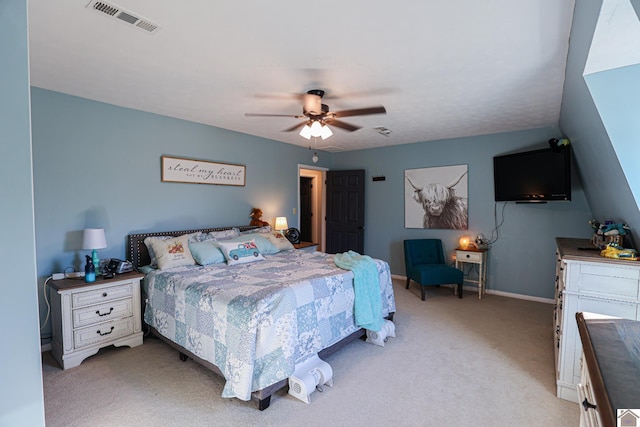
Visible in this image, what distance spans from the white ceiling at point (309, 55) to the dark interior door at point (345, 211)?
2553 mm

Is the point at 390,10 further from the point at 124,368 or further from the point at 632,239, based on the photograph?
the point at 124,368

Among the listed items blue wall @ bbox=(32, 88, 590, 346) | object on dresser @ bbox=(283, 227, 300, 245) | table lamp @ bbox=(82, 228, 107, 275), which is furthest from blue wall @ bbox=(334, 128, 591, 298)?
table lamp @ bbox=(82, 228, 107, 275)

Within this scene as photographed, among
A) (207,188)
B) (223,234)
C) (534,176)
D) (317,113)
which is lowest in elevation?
(223,234)

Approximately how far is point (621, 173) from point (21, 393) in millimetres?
3575

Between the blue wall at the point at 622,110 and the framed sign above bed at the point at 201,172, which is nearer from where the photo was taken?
the blue wall at the point at 622,110

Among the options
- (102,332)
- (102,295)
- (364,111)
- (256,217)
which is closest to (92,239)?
(102,295)

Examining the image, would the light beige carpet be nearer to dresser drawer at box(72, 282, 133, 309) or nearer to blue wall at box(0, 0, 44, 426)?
dresser drawer at box(72, 282, 133, 309)

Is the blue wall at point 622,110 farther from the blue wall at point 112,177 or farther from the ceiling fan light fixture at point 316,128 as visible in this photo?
the blue wall at point 112,177

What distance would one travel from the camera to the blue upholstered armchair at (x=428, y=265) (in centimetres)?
463

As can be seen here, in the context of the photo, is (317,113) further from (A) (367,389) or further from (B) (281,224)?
(B) (281,224)

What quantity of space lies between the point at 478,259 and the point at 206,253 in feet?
12.7

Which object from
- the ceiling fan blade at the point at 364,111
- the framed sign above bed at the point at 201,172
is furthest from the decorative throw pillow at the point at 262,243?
the ceiling fan blade at the point at 364,111

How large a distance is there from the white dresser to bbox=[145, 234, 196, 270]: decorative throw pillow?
3.46 metres

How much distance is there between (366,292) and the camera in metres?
3.18
